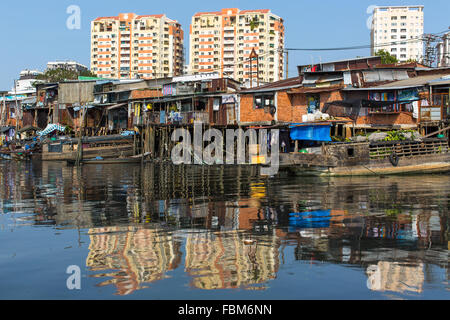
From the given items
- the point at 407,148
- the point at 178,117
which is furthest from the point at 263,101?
the point at 407,148

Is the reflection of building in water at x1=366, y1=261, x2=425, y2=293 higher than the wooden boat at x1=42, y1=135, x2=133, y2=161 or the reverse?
the reverse

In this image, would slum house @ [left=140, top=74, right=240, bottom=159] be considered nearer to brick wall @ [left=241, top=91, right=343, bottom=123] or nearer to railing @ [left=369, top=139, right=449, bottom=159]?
brick wall @ [left=241, top=91, right=343, bottom=123]

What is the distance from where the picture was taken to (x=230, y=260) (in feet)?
23.9

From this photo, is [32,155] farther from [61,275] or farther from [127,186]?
[61,275]

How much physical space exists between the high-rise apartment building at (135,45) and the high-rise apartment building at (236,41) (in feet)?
20.7

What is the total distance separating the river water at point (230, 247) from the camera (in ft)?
19.9

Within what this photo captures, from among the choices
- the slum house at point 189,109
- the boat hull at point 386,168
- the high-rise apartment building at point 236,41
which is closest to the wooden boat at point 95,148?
the slum house at point 189,109

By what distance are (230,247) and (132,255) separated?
5.41ft

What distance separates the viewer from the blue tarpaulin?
31.7m

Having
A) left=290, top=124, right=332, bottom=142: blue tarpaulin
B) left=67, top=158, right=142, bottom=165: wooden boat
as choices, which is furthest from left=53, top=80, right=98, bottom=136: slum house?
left=290, top=124, right=332, bottom=142: blue tarpaulin

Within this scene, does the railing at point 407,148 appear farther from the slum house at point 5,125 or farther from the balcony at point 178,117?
the slum house at point 5,125

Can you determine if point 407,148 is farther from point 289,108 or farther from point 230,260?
point 230,260

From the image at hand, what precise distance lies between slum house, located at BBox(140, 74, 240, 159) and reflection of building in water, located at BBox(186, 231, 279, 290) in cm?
3080

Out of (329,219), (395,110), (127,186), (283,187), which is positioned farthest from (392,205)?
(395,110)
